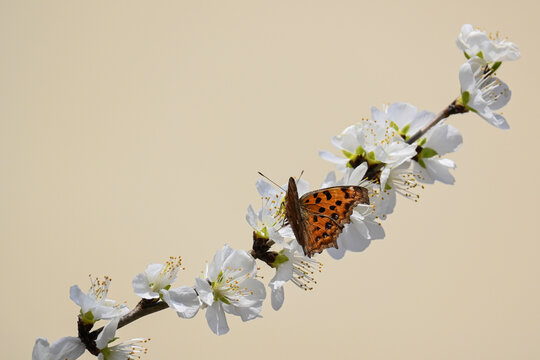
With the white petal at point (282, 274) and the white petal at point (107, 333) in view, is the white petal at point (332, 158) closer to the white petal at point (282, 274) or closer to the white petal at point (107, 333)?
the white petal at point (282, 274)

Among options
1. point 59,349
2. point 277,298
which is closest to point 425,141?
point 277,298

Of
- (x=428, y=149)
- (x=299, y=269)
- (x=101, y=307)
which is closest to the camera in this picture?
(x=101, y=307)

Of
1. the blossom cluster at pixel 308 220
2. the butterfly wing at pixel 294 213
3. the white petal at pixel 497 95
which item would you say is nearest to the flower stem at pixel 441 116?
the blossom cluster at pixel 308 220

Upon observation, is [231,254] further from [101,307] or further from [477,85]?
[477,85]

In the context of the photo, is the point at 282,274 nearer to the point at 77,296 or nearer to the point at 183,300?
the point at 183,300

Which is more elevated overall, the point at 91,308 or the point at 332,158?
the point at 332,158

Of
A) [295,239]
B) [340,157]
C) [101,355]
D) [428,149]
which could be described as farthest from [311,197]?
[101,355]

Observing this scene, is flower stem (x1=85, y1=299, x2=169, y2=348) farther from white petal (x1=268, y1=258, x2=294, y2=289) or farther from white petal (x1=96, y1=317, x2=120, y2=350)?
white petal (x1=268, y1=258, x2=294, y2=289)
